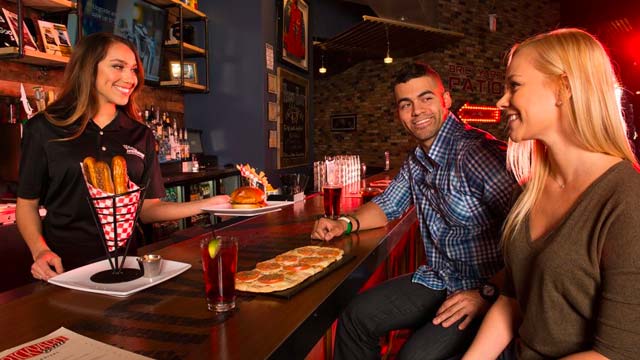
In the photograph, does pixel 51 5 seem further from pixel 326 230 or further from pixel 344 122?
pixel 344 122

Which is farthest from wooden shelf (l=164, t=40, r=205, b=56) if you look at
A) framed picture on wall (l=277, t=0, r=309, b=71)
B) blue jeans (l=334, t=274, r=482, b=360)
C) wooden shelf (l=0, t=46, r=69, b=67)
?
blue jeans (l=334, t=274, r=482, b=360)

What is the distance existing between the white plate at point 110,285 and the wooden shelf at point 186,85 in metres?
3.89

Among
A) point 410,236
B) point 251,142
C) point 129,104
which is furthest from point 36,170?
point 251,142

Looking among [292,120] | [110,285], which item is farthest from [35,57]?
[292,120]

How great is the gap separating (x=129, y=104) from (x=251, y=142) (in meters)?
3.31

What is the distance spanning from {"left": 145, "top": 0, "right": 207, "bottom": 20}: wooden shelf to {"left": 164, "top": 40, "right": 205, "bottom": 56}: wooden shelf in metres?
0.34

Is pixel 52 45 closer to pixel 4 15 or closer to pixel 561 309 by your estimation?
pixel 4 15

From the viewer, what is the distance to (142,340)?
0.87 m

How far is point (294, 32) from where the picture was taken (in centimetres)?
607

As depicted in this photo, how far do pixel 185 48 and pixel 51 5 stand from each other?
1.77 m

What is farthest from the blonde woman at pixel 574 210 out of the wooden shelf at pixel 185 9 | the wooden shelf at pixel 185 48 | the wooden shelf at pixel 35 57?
the wooden shelf at pixel 185 48

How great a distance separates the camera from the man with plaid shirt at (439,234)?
1.66 meters

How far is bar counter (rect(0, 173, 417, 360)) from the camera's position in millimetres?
858

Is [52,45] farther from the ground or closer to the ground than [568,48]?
farther from the ground
